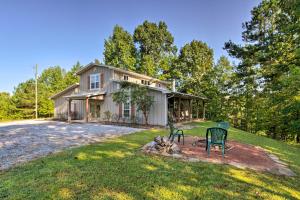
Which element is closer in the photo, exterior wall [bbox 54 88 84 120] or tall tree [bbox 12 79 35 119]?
exterior wall [bbox 54 88 84 120]

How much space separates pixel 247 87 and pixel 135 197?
69.5 ft

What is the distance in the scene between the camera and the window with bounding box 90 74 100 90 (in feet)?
59.2

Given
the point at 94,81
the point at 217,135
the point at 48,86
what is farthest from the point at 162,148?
the point at 48,86

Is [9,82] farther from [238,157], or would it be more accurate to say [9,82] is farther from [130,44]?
[238,157]

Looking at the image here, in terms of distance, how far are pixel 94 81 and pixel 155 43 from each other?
62.2 feet

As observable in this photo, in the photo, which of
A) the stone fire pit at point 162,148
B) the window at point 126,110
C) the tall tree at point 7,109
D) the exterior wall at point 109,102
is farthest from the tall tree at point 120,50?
the stone fire pit at point 162,148

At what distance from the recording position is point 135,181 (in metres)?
3.69

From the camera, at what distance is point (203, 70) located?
28312 millimetres

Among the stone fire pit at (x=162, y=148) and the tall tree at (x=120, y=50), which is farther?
the tall tree at (x=120, y=50)

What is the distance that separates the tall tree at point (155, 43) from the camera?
110ft

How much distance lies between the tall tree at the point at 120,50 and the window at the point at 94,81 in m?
14.0

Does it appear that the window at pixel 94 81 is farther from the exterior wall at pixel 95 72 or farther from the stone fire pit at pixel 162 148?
the stone fire pit at pixel 162 148

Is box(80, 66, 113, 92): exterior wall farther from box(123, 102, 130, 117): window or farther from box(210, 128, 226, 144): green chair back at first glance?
box(210, 128, 226, 144): green chair back

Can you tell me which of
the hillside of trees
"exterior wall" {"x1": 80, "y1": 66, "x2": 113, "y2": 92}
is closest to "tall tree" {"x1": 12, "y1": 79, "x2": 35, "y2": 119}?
the hillside of trees
